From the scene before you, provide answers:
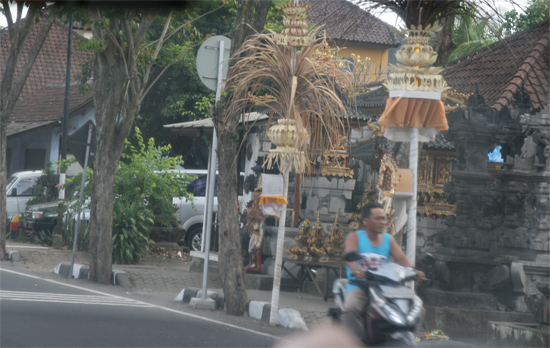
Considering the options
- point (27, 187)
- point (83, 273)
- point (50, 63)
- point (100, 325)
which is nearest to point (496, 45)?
point (83, 273)

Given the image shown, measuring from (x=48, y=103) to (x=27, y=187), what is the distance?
1035cm

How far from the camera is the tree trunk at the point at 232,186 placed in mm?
10625

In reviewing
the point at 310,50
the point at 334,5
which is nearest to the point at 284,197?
the point at 310,50

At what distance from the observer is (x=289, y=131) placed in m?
9.60

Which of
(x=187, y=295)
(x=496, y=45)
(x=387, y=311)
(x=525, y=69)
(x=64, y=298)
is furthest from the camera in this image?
(x=496, y=45)

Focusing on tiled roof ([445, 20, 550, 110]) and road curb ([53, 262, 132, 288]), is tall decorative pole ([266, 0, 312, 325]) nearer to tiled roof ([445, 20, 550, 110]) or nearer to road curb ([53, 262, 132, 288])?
road curb ([53, 262, 132, 288])

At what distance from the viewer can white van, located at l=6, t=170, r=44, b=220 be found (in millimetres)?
23359

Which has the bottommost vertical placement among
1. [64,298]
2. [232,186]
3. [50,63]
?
[64,298]

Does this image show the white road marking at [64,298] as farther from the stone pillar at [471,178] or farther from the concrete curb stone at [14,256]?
the concrete curb stone at [14,256]

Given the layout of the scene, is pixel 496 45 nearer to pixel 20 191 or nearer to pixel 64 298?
pixel 64 298

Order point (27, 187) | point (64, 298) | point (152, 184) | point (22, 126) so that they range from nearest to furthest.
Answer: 1. point (64, 298)
2. point (152, 184)
3. point (27, 187)
4. point (22, 126)

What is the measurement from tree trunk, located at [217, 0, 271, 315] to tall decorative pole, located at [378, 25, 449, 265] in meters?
2.70

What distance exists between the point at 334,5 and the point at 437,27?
154 centimetres

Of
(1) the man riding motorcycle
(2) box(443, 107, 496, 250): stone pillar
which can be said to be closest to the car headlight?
(2) box(443, 107, 496, 250): stone pillar
